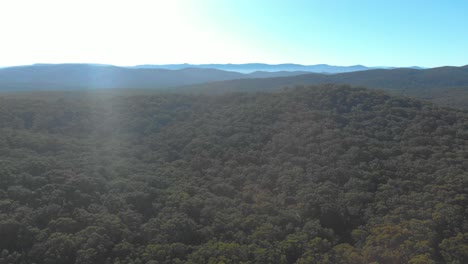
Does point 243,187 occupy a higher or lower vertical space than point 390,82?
lower

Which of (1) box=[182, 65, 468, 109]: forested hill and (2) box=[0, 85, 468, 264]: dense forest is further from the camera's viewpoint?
(1) box=[182, 65, 468, 109]: forested hill

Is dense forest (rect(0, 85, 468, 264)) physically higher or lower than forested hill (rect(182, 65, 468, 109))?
lower

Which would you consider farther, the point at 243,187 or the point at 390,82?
the point at 390,82

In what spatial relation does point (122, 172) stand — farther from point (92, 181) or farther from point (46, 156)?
point (46, 156)

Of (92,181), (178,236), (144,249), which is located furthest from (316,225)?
(92,181)

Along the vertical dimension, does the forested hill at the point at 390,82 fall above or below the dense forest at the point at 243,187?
above

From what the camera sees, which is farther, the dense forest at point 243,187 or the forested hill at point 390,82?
the forested hill at point 390,82
